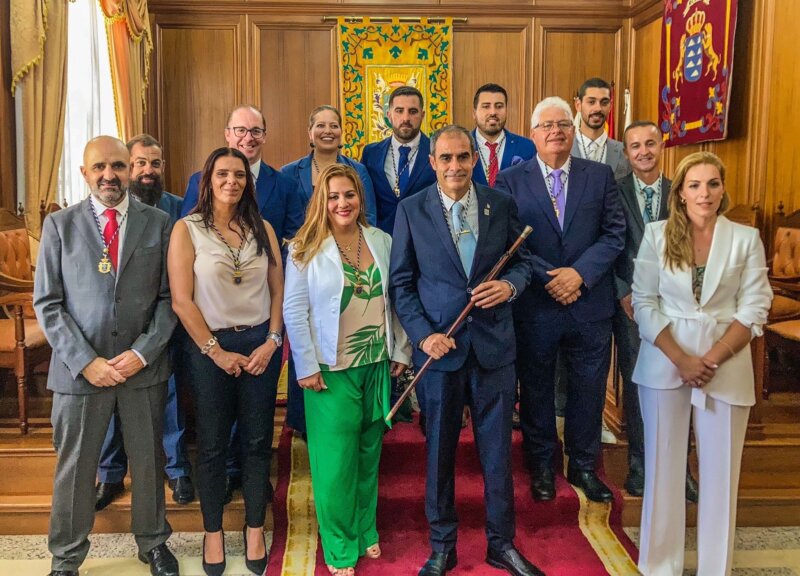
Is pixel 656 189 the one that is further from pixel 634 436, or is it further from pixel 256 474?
pixel 256 474

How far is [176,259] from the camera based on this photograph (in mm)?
2604

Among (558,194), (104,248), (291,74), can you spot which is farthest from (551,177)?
(291,74)

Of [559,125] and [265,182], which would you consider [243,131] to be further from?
[559,125]

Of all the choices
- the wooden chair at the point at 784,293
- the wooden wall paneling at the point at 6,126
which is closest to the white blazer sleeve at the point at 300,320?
the wooden chair at the point at 784,293

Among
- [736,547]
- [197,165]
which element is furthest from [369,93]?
[736,547]

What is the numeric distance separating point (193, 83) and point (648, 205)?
494 centimetres

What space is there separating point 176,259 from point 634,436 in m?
2.08

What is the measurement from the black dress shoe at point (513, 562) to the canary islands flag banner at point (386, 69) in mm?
4640

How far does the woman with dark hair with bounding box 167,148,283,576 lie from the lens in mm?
2617

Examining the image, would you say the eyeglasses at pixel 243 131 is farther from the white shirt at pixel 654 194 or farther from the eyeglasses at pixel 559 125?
the white shirt at pixel 654 194

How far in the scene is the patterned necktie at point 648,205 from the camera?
3.09 metres

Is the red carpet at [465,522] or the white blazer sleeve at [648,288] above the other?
the white blazer sleeve at [648,288]

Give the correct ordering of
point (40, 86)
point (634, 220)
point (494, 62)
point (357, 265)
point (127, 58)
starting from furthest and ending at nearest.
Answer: point (494, 62) → point (127, 58) → point (40, 86) → point (634, 220) → point (357, 265)

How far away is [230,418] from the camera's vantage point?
8.93ft
